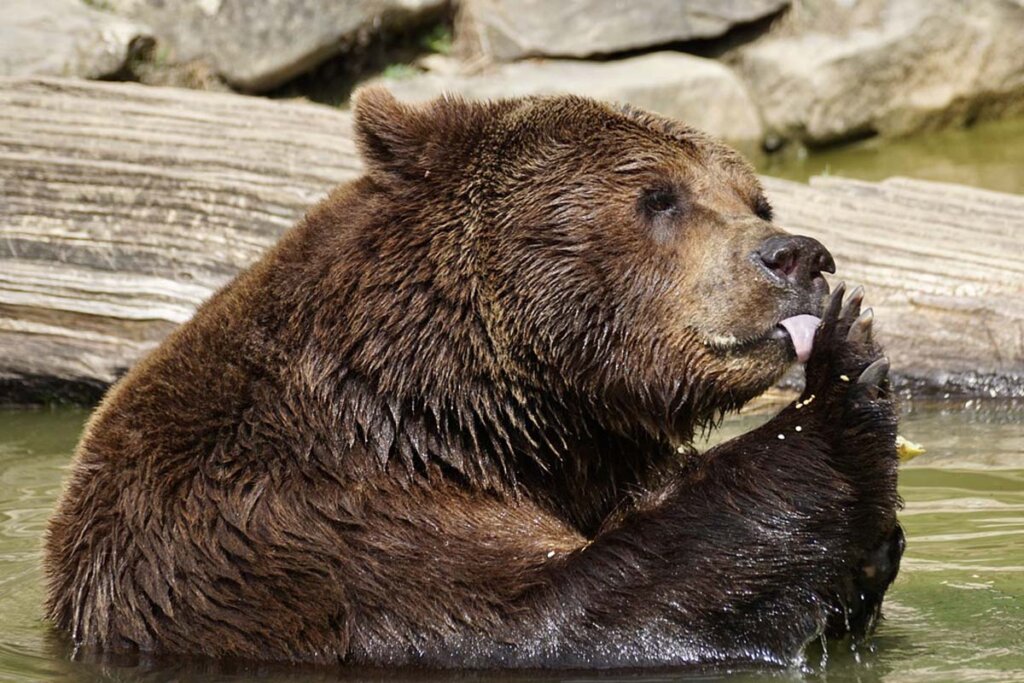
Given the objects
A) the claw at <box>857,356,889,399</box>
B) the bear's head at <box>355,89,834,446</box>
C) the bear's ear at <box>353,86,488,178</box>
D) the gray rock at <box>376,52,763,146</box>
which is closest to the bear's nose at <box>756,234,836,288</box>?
the bear's head at <box>355,89,834,446</box>

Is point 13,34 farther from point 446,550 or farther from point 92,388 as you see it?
point 446,550

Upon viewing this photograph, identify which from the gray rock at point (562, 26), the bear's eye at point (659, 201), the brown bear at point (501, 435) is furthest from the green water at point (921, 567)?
the gray rock at point (562, 26)

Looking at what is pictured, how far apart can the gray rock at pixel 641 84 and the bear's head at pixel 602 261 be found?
394 inches

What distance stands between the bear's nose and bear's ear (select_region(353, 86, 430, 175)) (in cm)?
132

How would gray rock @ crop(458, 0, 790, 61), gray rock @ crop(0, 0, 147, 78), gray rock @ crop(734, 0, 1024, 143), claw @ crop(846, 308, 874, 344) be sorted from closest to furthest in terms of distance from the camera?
claw @ crop(846, 308, 874, 344), gray rock @ crop(0, 0, 147, 78), gray rock @ crop(458, 0, 790, 61), gray rock @ crop(734, 0, 1024, 143)

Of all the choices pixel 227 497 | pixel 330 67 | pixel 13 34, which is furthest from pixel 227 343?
pixel 330 67

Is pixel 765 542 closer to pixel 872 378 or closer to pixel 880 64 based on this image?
pixel 872 378

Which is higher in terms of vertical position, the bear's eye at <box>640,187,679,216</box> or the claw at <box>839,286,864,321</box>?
the bear's eye at <box>640,187,679,216</box>

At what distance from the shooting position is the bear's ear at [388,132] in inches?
235

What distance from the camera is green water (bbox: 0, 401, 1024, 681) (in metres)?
5.54

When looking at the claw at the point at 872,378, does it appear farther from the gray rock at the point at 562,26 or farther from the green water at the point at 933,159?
the gray rock at the point at 562,26

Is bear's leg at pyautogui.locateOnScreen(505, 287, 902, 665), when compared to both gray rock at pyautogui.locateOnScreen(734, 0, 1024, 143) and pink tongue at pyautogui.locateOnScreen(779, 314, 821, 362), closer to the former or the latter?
pink tongue at pyautogui.locateOnScreen(779, 314, 821, 362)

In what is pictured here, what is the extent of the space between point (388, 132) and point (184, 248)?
13.8 ft

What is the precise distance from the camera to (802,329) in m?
5.61
